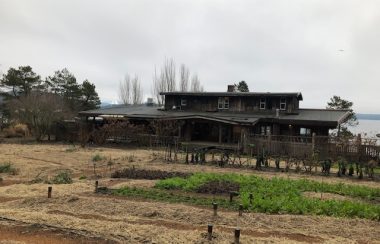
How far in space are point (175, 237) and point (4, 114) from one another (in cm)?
4778

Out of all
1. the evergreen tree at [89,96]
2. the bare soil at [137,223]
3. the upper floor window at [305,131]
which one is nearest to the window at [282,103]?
the upper floor window at [305,131]

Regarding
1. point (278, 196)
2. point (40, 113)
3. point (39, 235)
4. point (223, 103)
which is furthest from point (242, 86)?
point (39, 235)

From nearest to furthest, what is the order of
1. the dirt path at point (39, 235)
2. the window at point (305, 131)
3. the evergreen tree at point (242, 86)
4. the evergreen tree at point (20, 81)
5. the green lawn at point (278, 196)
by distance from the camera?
the dirt path at point (39, 235) → the green lawn at point (278, 196) → the window at point (305, 131) → the evergreen tree at point (20, 81) → the evergreen tree at point (242, 86)

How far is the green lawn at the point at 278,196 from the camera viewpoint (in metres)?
9.74

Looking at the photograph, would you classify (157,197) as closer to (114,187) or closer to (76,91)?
(114,187)

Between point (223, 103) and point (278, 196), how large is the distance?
87.9ft

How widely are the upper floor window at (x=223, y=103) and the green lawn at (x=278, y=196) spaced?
2297cm

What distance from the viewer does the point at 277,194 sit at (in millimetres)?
11555

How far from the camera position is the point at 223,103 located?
124 feet

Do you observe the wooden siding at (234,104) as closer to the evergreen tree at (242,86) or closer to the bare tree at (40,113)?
the bare tree at (40,113)

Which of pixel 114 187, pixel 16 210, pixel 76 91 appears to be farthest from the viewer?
pixel 76 91

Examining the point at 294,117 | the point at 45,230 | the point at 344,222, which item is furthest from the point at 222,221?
the point at 294,117

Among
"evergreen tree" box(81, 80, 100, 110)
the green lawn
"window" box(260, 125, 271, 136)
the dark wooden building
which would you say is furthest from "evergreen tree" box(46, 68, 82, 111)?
the green lawn

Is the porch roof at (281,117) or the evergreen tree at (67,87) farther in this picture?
the evergreen tree at (67,87)
